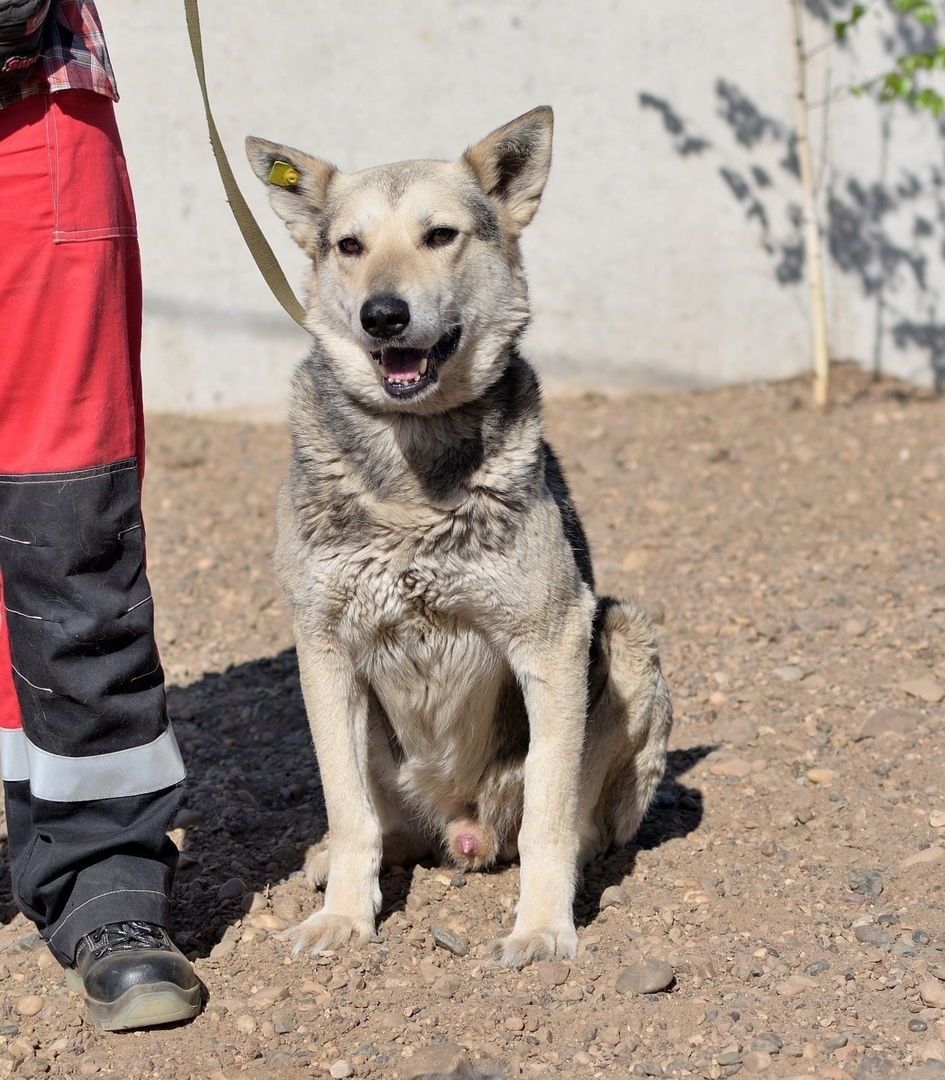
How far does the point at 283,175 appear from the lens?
3.36 meters

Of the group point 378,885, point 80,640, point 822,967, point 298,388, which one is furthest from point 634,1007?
point 298,388

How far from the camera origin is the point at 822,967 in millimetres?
2889

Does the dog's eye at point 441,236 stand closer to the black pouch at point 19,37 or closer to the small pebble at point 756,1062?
the black pouch at point 19,37

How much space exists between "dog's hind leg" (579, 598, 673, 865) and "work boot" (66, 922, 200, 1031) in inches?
47.2

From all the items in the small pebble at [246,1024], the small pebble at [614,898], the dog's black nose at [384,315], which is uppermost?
the dog's black nose at [384,315]

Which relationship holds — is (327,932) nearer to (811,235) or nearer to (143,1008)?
(143,1008)

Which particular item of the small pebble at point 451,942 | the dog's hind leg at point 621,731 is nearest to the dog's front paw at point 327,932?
the small pebble at point 451,942

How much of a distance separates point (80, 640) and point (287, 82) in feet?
18.1

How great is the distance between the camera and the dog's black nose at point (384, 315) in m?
2.95

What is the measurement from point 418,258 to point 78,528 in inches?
42.6

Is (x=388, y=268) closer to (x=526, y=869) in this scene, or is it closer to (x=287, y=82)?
(x=526, y=869)

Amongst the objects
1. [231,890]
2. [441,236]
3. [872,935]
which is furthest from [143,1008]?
[441,236]

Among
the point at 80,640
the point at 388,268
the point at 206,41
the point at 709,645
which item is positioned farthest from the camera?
the point at 206,41

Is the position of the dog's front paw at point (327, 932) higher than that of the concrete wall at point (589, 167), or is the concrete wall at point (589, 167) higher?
the concrete wall at point (589, 167)
